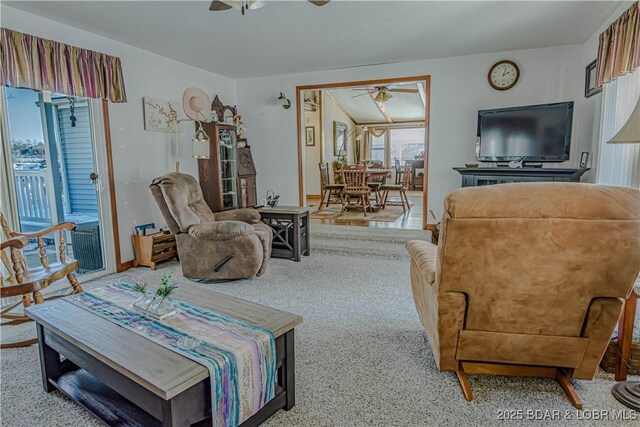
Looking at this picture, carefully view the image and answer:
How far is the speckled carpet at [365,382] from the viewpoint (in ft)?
5.47

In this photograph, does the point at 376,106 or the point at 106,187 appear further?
the point at 376,106

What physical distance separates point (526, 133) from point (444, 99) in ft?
3.72

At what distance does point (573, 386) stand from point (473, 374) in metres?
0.46

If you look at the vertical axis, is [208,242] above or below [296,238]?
above

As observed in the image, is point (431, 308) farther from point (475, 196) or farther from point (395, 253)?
point (395, 253)

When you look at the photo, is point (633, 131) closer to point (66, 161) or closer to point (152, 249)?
point (152, 249)

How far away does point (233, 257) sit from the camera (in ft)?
11.3

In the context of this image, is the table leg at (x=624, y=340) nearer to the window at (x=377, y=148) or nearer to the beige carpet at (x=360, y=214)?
the beige carpet at (x=360, y=214)

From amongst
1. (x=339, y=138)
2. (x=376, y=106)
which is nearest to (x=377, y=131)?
(x=376, y=106)

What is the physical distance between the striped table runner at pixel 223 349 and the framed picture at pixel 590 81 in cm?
425

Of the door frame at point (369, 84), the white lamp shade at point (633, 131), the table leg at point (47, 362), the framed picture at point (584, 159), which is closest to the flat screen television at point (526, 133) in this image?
the framed picture at point (584, 159)

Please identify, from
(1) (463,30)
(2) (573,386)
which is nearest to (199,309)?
(2) (573,386)

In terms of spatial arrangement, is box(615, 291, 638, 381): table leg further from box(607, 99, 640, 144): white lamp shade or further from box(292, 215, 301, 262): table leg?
box(292, 215, 301, 262): table leg

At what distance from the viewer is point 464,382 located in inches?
71.7
